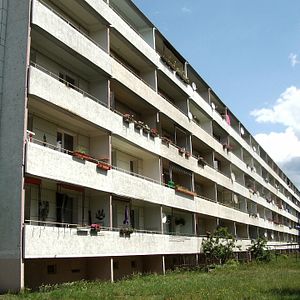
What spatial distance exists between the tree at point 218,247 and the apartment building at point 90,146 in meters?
1.35

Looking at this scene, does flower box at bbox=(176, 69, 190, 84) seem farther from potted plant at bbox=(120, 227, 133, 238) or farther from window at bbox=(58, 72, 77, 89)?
potted plant at bbox=(120, 227, 133, 238)

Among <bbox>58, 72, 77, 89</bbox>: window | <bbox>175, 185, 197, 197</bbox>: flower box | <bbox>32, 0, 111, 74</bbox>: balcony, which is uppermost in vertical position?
<bbox>32, 0, 111, 74</bbox>: balcony

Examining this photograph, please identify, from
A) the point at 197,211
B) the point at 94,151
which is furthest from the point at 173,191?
the point at 94,151

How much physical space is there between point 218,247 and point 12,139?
22.7 metres

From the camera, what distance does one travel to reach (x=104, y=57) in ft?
79.8

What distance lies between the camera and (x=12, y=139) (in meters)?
18.0

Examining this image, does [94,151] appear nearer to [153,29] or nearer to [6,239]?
[6,239]

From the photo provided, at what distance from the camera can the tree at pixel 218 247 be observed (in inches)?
1420

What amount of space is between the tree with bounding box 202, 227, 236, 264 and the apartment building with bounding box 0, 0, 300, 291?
4.44 ft

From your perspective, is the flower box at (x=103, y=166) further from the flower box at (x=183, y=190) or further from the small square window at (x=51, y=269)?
the flower box at (x=183, y=190)

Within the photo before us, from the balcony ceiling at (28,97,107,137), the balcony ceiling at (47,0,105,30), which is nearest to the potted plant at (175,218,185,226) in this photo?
the balcony ceiling at (28,97,107,137)

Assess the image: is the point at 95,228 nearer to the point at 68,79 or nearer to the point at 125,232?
the point at 125,232

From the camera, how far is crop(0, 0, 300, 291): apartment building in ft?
59.2

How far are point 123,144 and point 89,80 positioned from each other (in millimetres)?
4242
